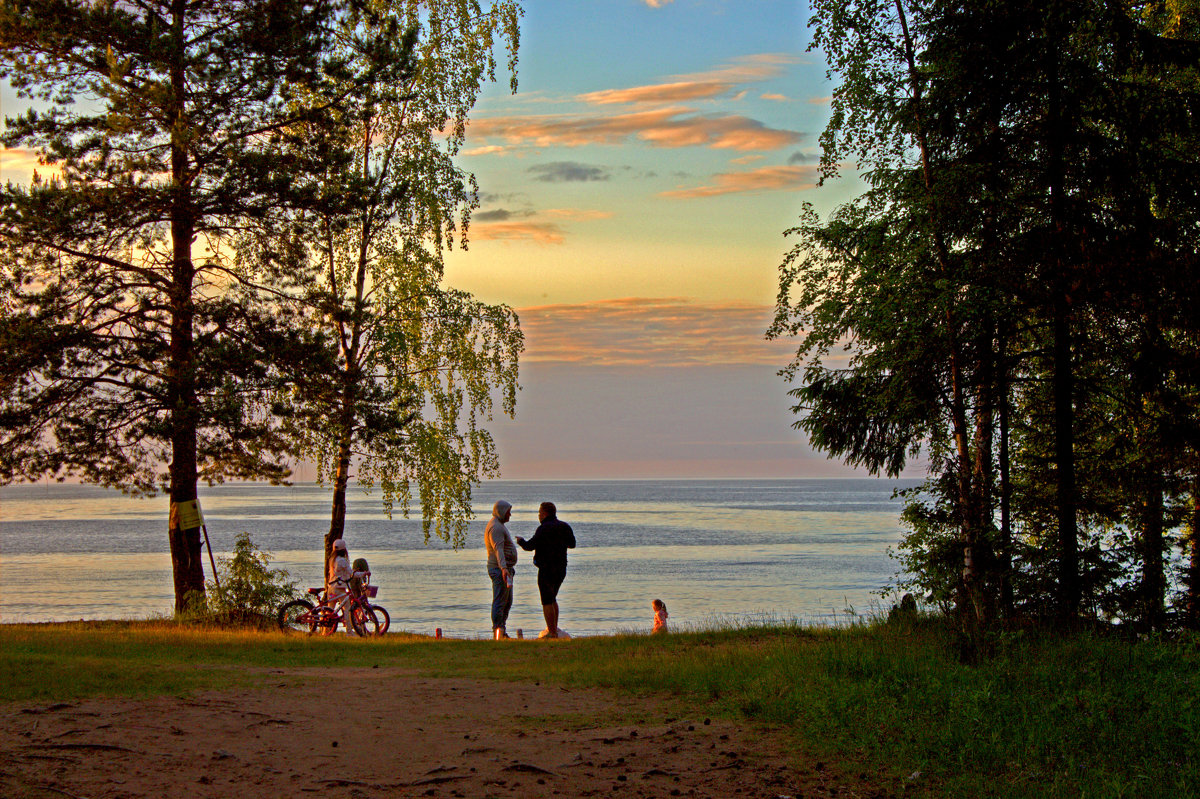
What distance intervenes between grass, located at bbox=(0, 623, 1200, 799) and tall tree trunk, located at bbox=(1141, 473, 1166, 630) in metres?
2.88

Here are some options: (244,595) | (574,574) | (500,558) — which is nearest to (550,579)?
(500,558)

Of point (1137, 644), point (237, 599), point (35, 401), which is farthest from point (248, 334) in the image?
point (1137, 644)

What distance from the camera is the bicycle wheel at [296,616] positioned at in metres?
16.3

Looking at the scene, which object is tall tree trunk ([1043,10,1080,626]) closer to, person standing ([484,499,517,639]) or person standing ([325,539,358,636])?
person standing ([484,499,517,639])

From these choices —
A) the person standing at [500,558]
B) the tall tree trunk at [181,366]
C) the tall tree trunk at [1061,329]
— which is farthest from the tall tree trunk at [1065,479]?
the tall tree trunk at [181,366]

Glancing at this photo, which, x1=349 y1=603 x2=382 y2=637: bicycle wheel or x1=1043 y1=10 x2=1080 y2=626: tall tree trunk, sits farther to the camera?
x1=349 y1=603 x2=382 y2=637: bicycle wheel

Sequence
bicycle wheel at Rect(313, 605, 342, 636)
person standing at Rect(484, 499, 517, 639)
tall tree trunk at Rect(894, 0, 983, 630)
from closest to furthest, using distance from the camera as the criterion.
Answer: tall tree trunk at Rect(894, 0, 983, 630) → person standing at Rect(484, 499, 517, 639) → bicycle wheel at Rect(313, 605, 342, 636)

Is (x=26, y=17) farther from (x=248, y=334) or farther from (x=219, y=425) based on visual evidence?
(x=219, y=425)

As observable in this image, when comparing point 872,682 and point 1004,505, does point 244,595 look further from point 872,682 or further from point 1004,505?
point 1004,505

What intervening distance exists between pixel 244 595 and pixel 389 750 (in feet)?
33.6

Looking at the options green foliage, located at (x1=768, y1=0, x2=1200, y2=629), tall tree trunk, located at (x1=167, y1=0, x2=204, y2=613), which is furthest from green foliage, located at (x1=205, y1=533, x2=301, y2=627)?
green foliage, located at (x1=768, y1=0, x2=1200, y2=629)

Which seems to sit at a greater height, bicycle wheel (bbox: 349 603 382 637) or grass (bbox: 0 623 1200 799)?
grass (bbox: 0 623 1200 799)

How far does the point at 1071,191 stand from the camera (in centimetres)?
1450

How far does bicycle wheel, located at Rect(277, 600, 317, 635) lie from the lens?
16.3 metres
